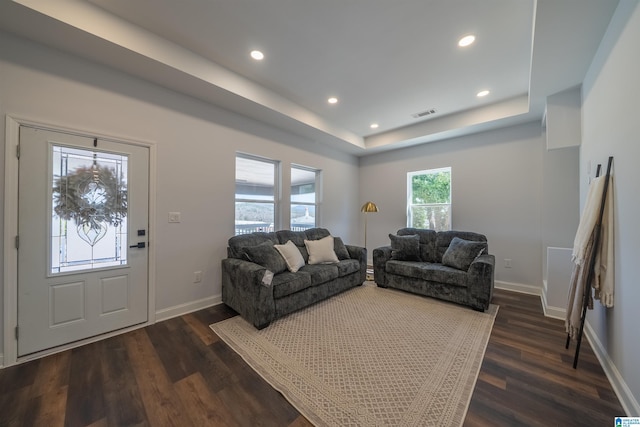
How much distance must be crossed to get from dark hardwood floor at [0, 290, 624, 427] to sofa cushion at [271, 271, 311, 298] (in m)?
0.71

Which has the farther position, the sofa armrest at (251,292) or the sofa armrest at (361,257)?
the sofa armrest at (361,257)

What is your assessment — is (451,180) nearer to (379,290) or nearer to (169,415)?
(379,290)

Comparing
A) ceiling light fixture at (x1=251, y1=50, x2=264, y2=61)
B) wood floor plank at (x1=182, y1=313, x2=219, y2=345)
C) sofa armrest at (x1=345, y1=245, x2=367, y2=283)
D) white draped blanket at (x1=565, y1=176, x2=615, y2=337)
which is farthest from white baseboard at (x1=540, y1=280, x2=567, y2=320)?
ceiling light fixture at (x1=251, y1=50, x2=264, y2=61)

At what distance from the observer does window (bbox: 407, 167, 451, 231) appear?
14.9 ft

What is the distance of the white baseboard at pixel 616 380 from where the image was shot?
1.42 metres

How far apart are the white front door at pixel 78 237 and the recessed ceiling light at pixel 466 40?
3.47 meters

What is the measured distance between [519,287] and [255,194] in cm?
445

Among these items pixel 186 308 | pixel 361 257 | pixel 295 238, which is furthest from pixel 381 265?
pixel 186 308

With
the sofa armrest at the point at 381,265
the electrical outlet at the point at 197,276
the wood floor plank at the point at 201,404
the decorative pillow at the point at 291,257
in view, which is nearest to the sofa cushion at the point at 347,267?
the sofa armrest at the point at 381,265

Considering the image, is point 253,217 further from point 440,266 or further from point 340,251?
point 440,266

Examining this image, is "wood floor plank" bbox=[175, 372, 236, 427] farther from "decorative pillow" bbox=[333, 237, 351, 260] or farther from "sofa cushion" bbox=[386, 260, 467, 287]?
"sofa cushion" bbox=[386, 260, 467, 287]

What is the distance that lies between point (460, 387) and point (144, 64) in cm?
391

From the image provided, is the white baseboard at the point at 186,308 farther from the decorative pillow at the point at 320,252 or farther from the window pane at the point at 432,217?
the window pane at the point at 432,217

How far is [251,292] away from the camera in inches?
99.7
